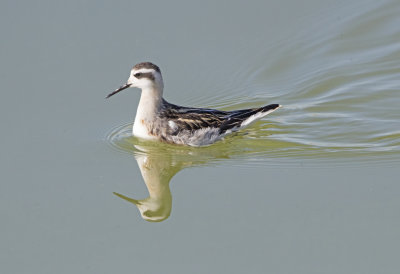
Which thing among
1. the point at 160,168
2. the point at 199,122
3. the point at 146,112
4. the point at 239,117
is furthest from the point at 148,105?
the point at 239,117

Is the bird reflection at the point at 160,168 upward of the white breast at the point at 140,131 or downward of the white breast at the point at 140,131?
downward

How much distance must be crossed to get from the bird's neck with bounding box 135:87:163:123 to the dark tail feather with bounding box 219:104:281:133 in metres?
1.20

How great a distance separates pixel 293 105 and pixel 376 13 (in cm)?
359

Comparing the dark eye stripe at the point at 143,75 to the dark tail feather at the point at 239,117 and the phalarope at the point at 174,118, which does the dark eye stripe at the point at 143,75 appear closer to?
the phalarope at the point at 174,118

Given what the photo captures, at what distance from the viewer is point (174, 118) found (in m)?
12.3

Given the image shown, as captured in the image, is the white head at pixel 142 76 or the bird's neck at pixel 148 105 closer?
the white head at pixel 142 76

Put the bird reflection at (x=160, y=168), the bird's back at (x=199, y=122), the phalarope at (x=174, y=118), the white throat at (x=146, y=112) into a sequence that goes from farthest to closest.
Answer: the bird's back at (x=199, y=122), the white throat at (x=146, y=112), the phalarope at (x=174, y=118), the bird reflection at (x=160, y=168)

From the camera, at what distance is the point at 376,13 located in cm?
1549

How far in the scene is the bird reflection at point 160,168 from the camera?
10094 millimetres

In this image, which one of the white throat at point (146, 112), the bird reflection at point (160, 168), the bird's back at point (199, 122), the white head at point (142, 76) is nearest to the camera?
the bird reflection at point (160, 168)

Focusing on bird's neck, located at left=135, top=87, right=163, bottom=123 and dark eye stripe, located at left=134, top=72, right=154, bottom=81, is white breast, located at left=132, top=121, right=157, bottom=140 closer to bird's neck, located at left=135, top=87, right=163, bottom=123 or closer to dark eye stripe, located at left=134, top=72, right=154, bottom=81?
bird's neck, located at left=135, top=87, right=163, bottom=123

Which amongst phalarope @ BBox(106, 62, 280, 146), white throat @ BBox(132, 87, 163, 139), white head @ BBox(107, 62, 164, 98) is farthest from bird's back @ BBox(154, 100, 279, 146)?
white head @ BBox(107, 62, 164, 98)

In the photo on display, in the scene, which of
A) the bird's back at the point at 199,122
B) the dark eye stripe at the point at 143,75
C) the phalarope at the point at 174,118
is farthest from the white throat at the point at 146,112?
the dark eye stripe at the point at 143,75

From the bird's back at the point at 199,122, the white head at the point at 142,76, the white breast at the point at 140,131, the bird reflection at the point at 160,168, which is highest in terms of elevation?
the white head at the point at 142,76
